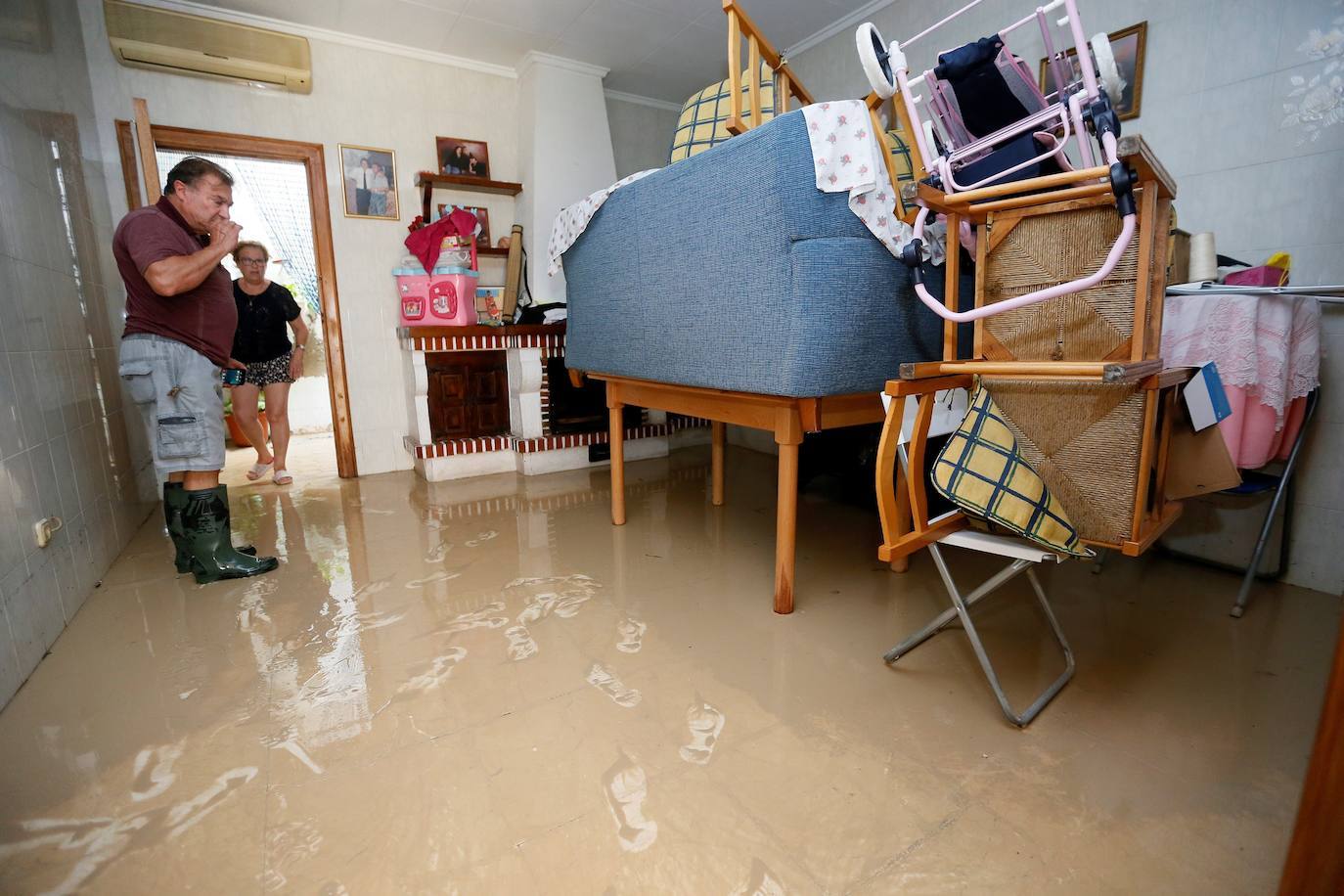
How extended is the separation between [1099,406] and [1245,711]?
0.68 m

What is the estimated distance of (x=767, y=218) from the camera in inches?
58.7

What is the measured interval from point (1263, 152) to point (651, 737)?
2425mm

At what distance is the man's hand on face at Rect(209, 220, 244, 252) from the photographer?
1.86 metres

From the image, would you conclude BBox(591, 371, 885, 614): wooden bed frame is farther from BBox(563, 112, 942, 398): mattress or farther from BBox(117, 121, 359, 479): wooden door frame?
BBox(117, 121, 359, 479): wooden door frame

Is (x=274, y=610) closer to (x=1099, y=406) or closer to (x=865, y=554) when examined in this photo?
(x=865, y=554)

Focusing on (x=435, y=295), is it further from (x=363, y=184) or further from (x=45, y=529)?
(x=45, y=529)

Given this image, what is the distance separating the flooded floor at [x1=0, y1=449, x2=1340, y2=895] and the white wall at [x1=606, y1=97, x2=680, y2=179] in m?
3.37

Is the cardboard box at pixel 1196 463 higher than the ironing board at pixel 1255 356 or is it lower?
lower

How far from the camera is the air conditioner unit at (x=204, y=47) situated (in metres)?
2.82

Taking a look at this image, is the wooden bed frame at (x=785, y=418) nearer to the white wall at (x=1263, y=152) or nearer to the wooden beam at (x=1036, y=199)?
the wooden beam at (x=1036, y=199)

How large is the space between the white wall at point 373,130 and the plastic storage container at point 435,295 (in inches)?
11.2

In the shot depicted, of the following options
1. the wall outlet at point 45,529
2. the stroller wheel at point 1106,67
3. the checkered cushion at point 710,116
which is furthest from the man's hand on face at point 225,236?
the stroller wheel at point 1106,67

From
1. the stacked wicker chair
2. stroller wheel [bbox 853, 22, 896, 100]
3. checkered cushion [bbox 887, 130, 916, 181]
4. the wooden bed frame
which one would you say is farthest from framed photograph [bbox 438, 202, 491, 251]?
the stacked wicker chair

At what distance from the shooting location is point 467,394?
3.66 m
